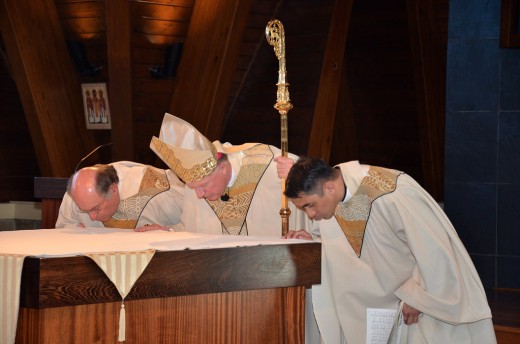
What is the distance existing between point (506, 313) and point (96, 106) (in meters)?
5.23

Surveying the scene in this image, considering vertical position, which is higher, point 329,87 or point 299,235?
point 329,87

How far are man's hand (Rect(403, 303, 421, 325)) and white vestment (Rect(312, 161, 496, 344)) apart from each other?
2 cm

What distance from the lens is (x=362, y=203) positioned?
13.6 ft

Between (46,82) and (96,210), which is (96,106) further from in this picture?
(96,210)

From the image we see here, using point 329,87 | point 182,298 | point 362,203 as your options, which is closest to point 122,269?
point 182,298

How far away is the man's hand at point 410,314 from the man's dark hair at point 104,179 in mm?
1591

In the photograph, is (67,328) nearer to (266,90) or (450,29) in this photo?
(450,29)

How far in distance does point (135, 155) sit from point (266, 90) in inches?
78.5

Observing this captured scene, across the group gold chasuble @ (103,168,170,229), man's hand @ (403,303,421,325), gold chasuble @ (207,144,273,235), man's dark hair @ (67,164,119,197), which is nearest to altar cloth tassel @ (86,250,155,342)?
man's hand @ (403,303,421,325)

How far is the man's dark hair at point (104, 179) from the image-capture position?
463cm

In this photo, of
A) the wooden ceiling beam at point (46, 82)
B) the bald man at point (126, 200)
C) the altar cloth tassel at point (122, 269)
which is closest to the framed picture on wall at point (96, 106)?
the wooden ceiling beam at point (46, 82)

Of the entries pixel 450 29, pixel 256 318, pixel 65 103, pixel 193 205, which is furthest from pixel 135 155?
pixel 256 318

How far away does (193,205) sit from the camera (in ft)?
16.2

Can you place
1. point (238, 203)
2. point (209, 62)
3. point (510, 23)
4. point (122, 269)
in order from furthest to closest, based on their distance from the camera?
1. point (209, 62)
2. point (510, 23)
3. point (238, 203)
4. point (122, 269)
